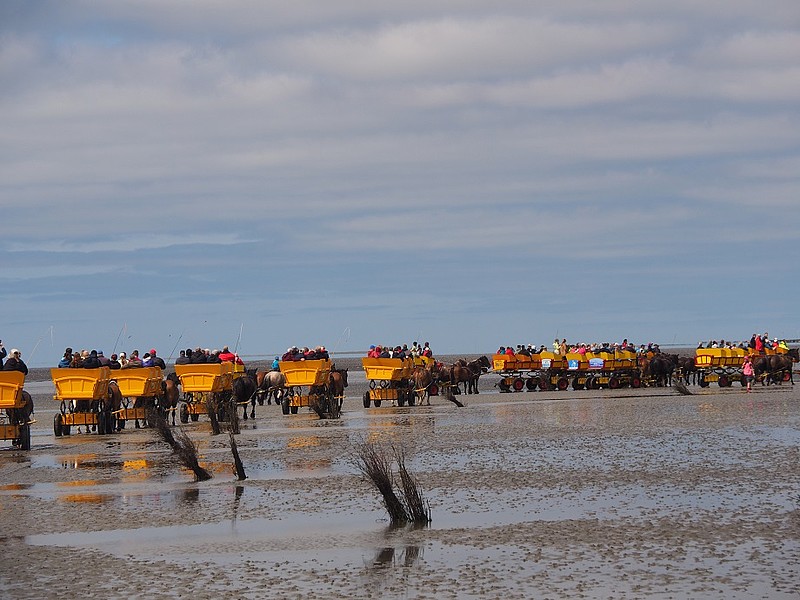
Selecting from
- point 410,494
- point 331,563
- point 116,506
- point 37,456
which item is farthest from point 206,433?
point 331,563

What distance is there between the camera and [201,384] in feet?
110

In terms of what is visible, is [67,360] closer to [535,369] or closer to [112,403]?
[112,403]

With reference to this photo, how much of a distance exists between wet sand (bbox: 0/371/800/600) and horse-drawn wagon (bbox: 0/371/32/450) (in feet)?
2.14

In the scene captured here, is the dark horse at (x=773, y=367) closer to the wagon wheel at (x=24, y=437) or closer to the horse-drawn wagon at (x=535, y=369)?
the horse-drawn wagon at (x=535, y=369)

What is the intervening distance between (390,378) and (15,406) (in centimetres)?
1765

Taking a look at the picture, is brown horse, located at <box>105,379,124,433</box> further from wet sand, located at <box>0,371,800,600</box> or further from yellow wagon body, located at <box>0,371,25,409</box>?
yellow wagon body, located at <box>0,371,25,409</box>

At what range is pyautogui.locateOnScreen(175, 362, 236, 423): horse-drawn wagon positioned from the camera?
110 ft

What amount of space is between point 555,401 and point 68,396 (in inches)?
741

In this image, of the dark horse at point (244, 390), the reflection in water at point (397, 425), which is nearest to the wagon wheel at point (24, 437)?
the reflection in water at point (397, 425)

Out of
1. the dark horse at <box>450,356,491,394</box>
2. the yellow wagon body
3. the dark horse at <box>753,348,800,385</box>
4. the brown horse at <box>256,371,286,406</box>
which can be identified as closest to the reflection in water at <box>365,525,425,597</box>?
the yellow wagon body

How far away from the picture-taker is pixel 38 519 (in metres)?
14.3

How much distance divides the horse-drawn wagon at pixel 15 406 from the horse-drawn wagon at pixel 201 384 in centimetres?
809

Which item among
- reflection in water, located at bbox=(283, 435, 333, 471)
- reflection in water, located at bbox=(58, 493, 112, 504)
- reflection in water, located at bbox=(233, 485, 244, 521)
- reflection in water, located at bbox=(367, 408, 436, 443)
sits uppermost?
reflection in water, located at bbox=(367, 408, 436, 443)

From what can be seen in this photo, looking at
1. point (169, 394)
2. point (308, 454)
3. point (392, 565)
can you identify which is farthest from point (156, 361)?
point (392, 565)
